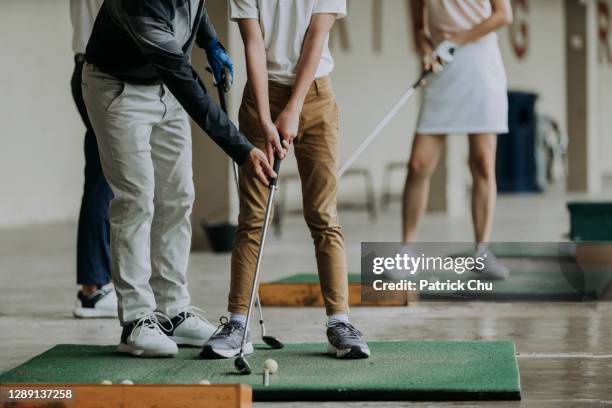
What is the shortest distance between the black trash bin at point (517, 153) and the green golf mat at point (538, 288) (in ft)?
28.9

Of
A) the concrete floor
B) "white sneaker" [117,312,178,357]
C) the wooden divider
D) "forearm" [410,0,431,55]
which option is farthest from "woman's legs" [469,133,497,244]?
the wooden divider

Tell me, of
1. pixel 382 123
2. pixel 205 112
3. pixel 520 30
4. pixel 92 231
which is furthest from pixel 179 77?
pixel 520 30

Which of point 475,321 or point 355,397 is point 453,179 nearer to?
point 475,321

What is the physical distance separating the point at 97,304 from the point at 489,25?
2.01 metres

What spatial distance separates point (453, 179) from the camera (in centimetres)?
1107

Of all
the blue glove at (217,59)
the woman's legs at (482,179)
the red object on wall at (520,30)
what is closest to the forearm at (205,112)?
the blue glove at (217,59)

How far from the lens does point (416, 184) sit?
18.4ft

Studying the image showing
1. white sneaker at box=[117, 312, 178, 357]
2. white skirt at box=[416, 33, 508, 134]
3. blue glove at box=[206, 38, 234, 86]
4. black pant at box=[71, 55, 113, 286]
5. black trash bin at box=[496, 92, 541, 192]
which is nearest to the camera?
white sneaker at box=[117, 312, 178, 357]

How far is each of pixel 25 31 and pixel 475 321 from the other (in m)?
6.53

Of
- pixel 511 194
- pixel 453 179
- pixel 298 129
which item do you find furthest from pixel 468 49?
pixel 511 194

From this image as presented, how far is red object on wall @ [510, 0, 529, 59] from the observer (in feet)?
55.3

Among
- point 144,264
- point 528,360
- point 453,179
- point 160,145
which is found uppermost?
point 160,145

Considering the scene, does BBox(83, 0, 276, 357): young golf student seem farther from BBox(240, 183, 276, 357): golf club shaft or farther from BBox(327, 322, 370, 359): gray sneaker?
BBox(327, 322, 370, 359): gray sneaker

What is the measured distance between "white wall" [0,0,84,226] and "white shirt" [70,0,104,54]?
5.36 meters
